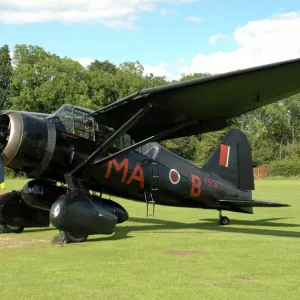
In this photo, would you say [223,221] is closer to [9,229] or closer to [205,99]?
[205,99]

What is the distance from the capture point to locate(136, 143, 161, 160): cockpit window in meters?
12.2

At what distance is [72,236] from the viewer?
10031 mm

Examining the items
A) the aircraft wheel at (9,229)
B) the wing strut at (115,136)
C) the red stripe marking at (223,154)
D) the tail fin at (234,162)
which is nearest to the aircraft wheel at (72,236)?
the wing strut at (115,136)

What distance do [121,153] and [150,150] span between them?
1.61m

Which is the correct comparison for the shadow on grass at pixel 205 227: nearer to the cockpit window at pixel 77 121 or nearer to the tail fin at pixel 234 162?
the tail fin at pixel 234 162

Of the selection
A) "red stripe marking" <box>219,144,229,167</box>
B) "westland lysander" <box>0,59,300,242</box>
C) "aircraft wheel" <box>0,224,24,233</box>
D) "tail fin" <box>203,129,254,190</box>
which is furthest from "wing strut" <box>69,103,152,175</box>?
"red stripe marking" <box>219,144,229,167</box>

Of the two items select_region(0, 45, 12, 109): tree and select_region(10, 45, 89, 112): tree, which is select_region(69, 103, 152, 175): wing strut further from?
select_region(0, 45, 12, 109): tree

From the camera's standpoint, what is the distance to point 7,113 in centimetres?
1005

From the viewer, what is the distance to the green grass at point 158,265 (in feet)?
19.5

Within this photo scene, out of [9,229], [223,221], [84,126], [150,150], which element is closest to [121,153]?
[84,126]

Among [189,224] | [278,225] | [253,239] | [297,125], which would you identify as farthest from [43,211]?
[297,125]

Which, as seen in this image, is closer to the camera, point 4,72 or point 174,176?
point 174,176

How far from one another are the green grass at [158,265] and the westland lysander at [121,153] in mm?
644

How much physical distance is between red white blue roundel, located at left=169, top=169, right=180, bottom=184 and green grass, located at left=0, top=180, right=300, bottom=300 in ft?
3.86
